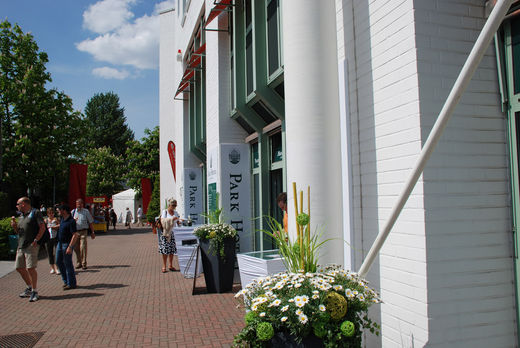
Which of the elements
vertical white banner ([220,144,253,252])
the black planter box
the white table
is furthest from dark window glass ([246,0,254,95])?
the white table

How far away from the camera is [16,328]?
21.4ft

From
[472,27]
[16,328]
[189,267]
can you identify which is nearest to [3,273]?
[189,267]

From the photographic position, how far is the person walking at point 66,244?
9.23 metres

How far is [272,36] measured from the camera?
306 inches

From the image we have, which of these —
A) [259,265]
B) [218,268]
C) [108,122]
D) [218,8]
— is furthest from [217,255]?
[108,122]

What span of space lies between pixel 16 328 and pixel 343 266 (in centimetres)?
493

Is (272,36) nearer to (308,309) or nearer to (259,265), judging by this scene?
(259,265)

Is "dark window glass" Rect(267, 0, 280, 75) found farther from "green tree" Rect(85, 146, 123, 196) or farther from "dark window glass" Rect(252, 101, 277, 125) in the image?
"green tree" Rect(85, 146, 123, 196)

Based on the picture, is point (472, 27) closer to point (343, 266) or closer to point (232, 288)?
point (343, 266)

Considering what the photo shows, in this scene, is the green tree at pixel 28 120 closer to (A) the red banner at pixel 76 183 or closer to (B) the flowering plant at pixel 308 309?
(A) the red banner at pixel 76 183

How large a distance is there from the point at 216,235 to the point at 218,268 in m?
0.62

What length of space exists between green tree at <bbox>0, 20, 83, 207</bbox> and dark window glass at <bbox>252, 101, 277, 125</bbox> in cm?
2248

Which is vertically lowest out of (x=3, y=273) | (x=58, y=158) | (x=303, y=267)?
(x=3, y=273)

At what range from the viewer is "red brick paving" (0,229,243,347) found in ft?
19.0
